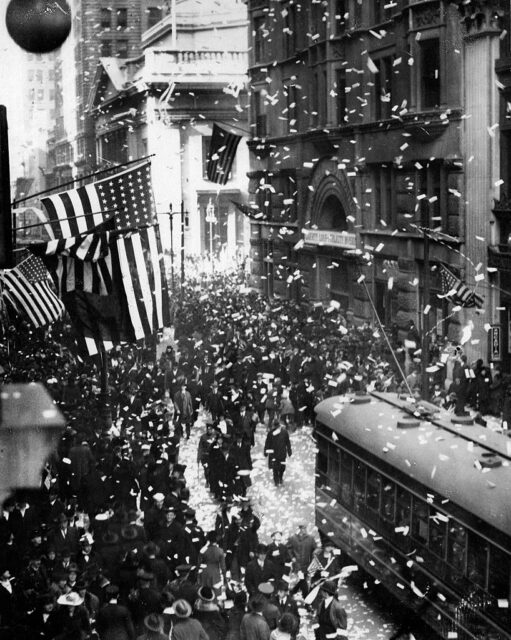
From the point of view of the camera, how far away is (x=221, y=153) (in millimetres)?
41469

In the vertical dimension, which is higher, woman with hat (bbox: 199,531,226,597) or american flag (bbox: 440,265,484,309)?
american flag (bbox: 440,265,484,309)

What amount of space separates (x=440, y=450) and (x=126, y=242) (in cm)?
618

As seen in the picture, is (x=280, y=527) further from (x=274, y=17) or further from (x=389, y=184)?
(x=274, y=17)

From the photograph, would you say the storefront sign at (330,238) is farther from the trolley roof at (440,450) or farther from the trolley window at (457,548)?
the trolley window at (457,548)

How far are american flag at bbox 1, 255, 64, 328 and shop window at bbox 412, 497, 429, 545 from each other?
9496 mm

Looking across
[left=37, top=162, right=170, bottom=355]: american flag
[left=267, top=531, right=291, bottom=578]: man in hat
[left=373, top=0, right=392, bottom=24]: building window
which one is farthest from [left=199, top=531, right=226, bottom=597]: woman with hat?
[left=373, top=0, right=392, bottom=24]: building window

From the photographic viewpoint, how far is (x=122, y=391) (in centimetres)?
2452

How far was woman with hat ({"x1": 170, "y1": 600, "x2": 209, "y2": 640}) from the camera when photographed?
10.0m

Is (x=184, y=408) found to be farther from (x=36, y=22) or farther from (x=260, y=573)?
(x=36, y=22)

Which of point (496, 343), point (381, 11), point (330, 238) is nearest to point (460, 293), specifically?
point (496, 343)

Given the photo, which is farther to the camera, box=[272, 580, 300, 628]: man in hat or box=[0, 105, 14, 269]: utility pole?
box=[272, 580, 300, 628]: man in hat

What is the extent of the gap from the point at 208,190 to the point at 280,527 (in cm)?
5178

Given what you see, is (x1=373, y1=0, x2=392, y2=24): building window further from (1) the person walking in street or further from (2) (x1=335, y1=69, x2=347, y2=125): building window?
(1) the person walking in street

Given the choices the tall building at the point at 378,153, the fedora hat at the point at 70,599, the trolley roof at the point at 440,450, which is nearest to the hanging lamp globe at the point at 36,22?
the fedora hat at the point at 70,599
